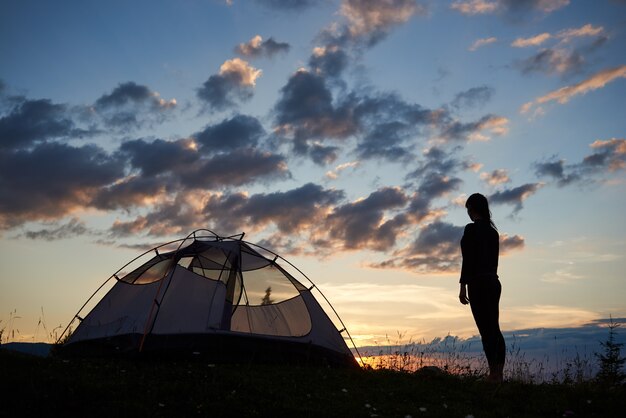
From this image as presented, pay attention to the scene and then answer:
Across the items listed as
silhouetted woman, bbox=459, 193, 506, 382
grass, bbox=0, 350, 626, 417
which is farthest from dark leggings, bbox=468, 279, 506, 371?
grass, bbox=0, 350, 626, 417

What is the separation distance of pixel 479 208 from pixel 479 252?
900mm

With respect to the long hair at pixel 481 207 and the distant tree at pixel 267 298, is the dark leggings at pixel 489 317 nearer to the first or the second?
the long hair at pixel 481 207

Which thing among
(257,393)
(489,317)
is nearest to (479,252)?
(489,317)

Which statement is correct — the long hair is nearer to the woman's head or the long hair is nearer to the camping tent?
the woman's head

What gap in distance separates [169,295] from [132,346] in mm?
1351

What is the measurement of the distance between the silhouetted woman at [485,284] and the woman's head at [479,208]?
0.06 metres

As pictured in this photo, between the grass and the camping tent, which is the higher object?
the camping tent

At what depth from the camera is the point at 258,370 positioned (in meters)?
11.6

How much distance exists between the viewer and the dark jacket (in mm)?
10375

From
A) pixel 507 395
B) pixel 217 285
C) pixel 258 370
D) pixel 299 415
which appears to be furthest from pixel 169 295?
pixel 507 395

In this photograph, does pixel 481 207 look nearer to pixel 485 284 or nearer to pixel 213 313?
pixel 485 284

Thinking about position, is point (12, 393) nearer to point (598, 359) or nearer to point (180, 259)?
point (180, 259)

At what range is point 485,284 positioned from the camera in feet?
33.8

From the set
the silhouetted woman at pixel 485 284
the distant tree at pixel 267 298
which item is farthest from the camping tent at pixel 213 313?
the silhouetted woman at pixel 485 284
